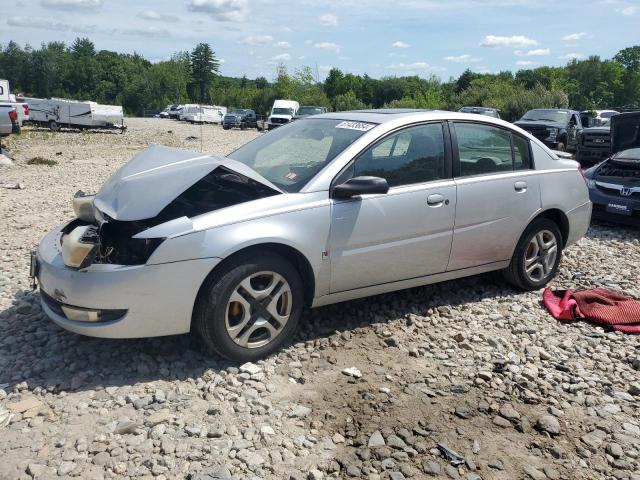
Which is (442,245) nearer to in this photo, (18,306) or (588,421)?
(588,421)

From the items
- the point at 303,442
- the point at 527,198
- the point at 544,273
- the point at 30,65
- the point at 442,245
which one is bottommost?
the point at 303,442

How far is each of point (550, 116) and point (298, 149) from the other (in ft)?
61.7

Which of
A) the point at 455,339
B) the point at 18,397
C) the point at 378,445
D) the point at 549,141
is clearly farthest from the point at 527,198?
the point at 549,141

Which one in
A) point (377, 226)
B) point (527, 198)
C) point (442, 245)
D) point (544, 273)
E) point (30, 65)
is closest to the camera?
point (377, 226)

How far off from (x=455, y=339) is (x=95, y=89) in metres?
119

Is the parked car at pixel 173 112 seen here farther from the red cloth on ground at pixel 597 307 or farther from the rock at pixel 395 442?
the rock at pixel 395 442

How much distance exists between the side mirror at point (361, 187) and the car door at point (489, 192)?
964mm

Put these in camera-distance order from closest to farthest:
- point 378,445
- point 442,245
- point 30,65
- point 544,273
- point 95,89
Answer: point 378,445 → point 442,245 → point 544,273 → point 30,65 → point 95,89

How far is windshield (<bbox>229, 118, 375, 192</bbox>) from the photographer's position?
441 centimetres

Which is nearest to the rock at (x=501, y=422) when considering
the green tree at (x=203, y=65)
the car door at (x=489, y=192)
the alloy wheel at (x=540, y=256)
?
the car door at (x=489, y=192)

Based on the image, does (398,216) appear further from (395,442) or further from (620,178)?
(620,178)

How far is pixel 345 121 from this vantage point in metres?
4.92

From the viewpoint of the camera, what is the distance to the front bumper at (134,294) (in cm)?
363

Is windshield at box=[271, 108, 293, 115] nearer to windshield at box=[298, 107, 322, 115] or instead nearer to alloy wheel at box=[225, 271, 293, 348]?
windshield at box=[298, 107, 322, 115]
